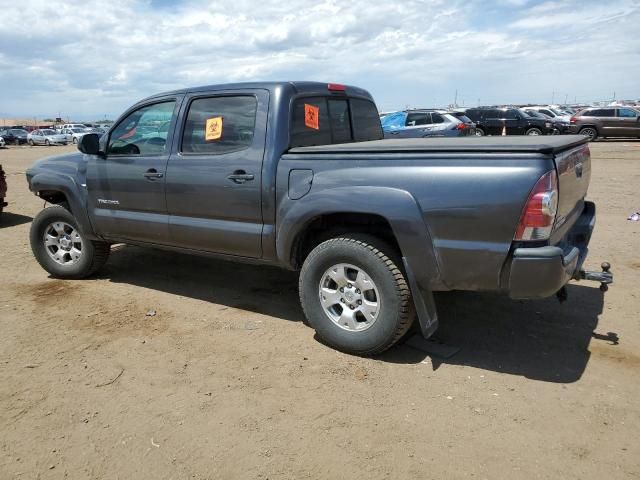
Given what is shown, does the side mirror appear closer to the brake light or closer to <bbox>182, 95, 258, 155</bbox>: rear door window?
<bbox>182, 95, 258, 155</bbox>: rear door window

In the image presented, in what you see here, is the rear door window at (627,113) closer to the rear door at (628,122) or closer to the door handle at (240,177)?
the rear door at (628,122)

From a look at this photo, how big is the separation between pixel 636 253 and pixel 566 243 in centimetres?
294

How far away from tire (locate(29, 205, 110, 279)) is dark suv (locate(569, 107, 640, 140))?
23170 millimetres

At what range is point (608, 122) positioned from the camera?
23.6 metres

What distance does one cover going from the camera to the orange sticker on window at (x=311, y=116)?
4.22 metres

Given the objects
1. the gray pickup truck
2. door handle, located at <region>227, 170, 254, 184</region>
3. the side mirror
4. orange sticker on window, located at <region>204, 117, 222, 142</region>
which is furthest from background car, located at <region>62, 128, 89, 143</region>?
door handle, located at <region>227, 170, 254, 184</region>

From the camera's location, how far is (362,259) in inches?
139

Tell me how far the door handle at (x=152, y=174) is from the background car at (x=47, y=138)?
38356 mm

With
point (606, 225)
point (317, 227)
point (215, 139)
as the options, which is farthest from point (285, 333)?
point (606, 225)

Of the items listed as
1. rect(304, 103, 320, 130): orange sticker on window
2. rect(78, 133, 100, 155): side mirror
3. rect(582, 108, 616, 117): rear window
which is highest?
rect(304, 103, 320, 130): orange sticker on window

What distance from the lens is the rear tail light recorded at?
2.90 metres

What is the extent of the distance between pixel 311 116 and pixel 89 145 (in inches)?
85.5

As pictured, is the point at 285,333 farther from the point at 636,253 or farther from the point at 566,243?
the point at 636,253

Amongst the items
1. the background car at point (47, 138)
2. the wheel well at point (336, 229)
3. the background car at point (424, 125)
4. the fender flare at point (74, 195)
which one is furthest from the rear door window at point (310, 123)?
the background car at point (47, 138)
